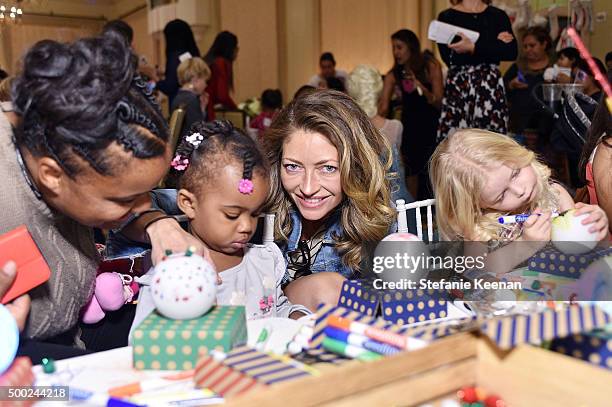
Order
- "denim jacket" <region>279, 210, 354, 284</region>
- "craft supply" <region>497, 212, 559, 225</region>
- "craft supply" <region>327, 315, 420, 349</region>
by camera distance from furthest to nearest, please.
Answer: "denim jacket" <region>279, 210, 354, 284</region> < "craft supply" <region>497, 212, 559, 225</region> < "craft supply" <region>327, 315, 420, 349</region>

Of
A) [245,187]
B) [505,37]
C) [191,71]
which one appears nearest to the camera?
[245,187]

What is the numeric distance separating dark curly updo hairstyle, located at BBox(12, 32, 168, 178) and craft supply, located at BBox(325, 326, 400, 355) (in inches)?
18.5

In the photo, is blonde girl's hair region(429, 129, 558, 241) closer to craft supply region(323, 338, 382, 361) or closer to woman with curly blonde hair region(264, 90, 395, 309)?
woman with curly blonde hair region(264, 90, 395, 309)

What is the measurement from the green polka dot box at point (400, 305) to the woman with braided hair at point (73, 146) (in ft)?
1.04

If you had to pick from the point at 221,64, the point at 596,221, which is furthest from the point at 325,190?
the point at 221,64

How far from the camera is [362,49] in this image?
27.3ft

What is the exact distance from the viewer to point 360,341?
2.94 ft

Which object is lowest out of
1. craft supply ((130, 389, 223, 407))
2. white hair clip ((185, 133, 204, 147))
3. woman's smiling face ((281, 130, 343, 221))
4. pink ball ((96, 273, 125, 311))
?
pink ball ((96, 273, 125, 311))

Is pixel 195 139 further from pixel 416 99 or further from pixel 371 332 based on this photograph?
pixel 416 99

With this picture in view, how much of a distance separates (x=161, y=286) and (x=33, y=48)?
46 centimetres

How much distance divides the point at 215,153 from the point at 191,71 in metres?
2.96

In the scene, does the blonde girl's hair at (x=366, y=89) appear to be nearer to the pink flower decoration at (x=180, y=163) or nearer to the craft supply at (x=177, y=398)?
the pink flower decoration at (x=180, y=163)

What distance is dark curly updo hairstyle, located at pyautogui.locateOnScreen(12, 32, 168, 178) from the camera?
109 centimetres

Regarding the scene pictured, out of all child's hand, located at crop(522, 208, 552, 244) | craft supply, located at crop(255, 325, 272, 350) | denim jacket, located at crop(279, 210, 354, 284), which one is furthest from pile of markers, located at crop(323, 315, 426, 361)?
denim jacket, located at crop(279, 210, 354, 284)
